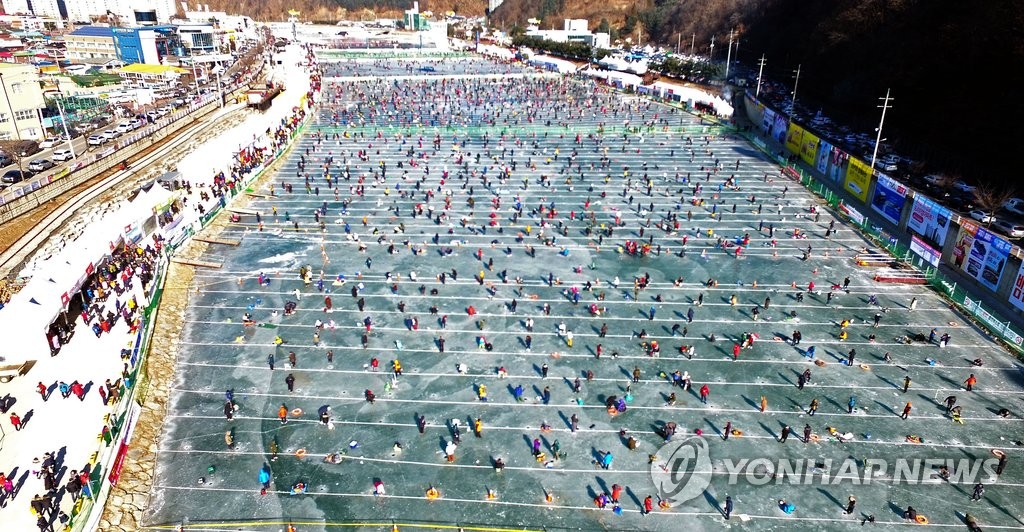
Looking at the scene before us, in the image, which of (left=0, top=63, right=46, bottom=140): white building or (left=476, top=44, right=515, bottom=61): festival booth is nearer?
(left=0, top=63, right=46, bottom=140): white building

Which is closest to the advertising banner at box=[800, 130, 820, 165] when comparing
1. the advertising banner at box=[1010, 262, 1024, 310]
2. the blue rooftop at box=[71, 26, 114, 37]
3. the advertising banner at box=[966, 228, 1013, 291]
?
the advertising banner at box=[966, 228, 1013, 291]

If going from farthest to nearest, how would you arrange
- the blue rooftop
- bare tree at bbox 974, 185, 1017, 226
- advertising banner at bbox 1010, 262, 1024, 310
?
the blue rooftop, bare tree at bbox 974, 185, 1017, 226, advertising banner at bbox 1010, 262, 1024, 310

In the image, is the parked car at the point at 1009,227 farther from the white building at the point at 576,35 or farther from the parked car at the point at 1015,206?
the white building at the point at 576,35

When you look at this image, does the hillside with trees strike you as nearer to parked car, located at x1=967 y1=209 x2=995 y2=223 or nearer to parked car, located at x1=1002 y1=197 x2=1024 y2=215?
parked car, located at x1=1002 y1=197 x2=1024 y2=215

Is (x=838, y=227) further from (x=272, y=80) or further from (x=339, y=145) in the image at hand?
(x=272, y=80)

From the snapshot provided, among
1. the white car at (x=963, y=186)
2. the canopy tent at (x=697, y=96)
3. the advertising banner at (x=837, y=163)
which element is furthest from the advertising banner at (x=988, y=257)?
the canopy tent at (x=697, y=96)

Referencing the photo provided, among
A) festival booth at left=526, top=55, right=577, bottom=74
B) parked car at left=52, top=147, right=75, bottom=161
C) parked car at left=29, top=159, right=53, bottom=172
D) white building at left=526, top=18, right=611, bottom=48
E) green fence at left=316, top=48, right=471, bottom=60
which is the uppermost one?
white building at left=526, top=18, right=611, bottom=48
